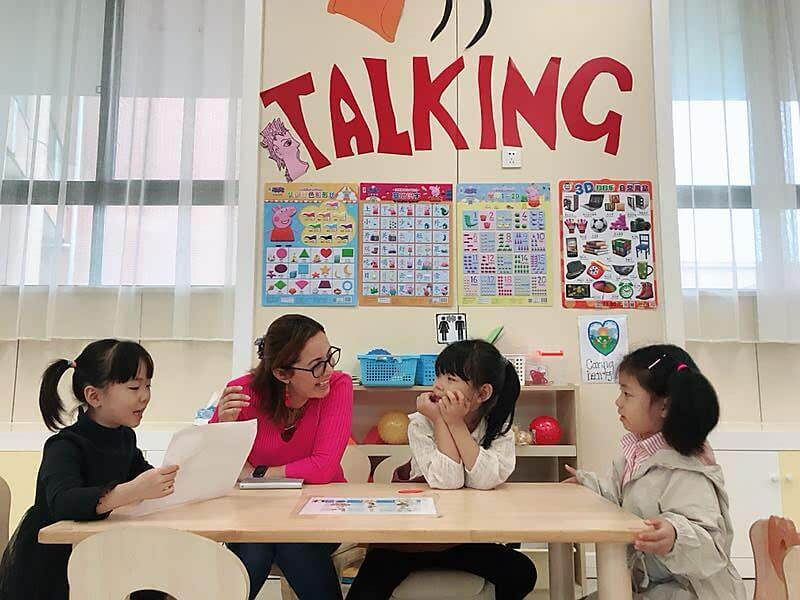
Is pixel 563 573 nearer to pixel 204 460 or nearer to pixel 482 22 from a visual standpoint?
pixel 204 460

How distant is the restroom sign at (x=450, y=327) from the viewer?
318 centimetres

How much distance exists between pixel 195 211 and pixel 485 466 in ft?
7.14

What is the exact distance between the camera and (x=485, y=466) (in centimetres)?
176

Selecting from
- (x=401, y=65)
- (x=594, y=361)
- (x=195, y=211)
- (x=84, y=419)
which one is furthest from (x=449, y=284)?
(x=84, y=419)

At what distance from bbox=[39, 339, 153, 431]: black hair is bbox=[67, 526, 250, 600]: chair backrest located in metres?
0.61

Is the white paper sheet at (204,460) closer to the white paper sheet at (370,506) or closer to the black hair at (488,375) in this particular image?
the white paper sheet at (370,506)

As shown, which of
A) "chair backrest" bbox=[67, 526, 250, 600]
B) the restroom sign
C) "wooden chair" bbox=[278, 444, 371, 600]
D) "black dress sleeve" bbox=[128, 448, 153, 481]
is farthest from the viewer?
the restroom sign

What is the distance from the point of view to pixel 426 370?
119 inches

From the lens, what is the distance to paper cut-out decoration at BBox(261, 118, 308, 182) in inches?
129

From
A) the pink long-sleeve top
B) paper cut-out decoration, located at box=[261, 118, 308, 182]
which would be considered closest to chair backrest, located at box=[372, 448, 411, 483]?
the pink long-sleeve top

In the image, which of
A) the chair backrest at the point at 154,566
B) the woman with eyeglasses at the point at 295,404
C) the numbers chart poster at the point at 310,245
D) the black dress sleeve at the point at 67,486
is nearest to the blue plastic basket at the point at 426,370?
the numbers chart poster at the point at 310,245

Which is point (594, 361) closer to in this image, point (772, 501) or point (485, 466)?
point (772, 501)

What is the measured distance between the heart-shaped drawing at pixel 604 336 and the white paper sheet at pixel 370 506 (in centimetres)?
179

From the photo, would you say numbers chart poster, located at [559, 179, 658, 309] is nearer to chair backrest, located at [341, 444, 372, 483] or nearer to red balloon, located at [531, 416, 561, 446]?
red balloon, located at [531, 416, 561, 446]
